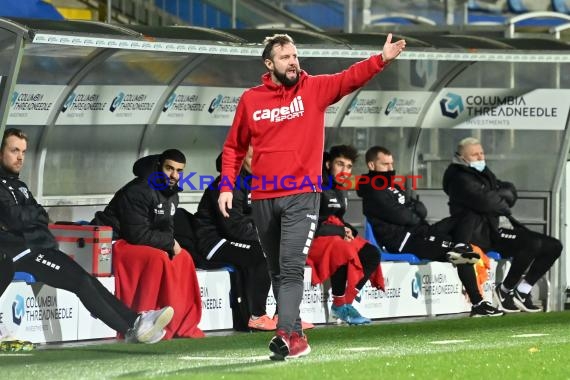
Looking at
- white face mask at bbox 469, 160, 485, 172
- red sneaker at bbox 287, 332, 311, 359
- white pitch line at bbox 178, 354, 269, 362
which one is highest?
white face mask at bbox 469, 160, 485, 172

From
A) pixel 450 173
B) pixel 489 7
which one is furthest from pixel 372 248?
pixel 489 7

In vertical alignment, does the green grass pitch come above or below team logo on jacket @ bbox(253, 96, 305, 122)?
below

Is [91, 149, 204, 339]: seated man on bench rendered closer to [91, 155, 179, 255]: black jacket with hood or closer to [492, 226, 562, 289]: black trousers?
[91, 155, 179, 255]: black jacket with hood

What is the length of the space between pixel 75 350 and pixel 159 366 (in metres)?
1.90

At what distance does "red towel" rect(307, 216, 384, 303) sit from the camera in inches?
507

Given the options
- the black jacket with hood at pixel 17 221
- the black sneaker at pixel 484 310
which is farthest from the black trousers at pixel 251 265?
the black sneaker at pixel 484 310

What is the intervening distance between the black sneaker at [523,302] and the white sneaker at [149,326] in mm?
4715

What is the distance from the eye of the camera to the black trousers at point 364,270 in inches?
509

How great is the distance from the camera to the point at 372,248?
13.1 metres

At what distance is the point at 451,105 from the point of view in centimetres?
1501

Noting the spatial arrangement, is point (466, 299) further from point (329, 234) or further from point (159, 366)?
point (159, 366)

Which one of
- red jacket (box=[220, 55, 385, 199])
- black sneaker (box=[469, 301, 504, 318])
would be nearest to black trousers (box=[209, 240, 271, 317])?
black sneaker (box=[469, 301, 504, 318])

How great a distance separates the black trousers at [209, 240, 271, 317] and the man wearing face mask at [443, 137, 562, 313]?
8.17 feet

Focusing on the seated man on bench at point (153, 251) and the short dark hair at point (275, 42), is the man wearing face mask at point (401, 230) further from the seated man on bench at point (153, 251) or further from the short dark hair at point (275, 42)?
the short dark hair at point (275, 42)
